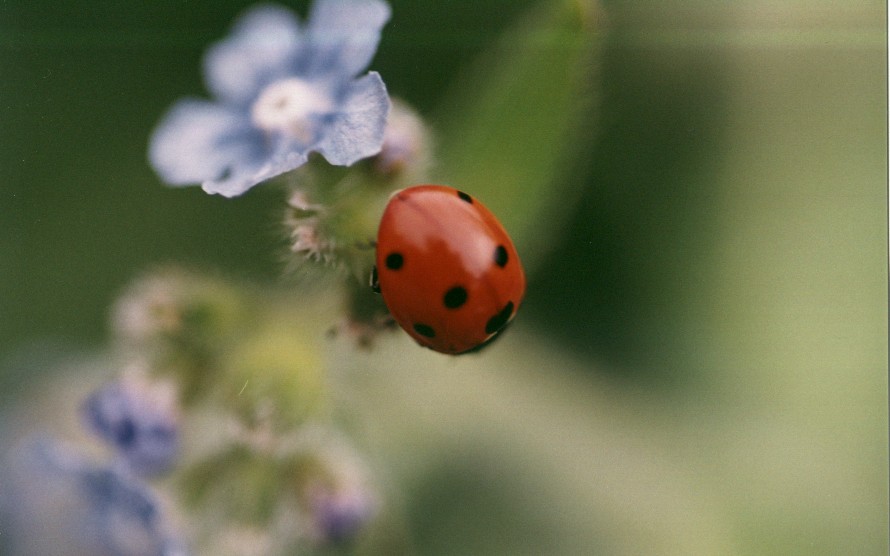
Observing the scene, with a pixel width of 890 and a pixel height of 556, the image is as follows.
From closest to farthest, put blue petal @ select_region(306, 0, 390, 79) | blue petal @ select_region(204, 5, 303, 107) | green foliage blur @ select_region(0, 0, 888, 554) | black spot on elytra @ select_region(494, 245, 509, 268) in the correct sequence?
blue petal @ select_region(306, 0, 390, 79)
black spot on elytra @ select_region(494, 245, 509, 268)
blue petal @ select_region(204, 5, 303, 107)
green foliage blur @ select_region(0, 0, 888, 554)

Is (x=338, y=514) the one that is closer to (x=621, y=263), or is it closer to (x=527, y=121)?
(x=527, y=121)

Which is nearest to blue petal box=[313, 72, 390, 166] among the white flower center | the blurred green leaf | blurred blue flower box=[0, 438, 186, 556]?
the white flower center

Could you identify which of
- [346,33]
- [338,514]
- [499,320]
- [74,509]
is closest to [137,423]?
[74,509]

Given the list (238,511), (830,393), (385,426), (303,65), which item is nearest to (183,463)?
(238,511)

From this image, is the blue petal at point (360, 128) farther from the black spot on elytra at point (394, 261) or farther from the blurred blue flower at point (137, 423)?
the blurred blue flower at point (137, 423)

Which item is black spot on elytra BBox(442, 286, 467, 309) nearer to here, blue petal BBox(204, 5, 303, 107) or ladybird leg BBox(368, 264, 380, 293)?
ladybird leg BBox(368, 264, 380, 293)

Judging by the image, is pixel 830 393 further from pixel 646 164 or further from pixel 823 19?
pixel 823 19

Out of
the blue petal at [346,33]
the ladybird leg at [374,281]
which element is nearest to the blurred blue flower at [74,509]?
the ladybird leg at [374,281]
